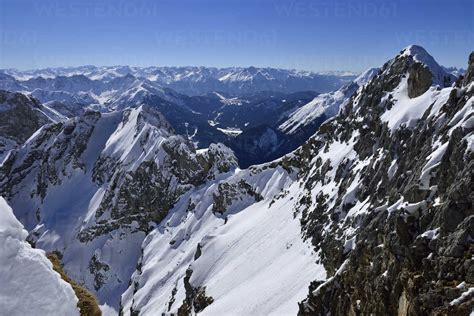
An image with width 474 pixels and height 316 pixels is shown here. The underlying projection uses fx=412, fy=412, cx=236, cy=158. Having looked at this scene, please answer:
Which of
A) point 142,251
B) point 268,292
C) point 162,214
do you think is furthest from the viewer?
point 162,214

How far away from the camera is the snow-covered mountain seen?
27828 mm

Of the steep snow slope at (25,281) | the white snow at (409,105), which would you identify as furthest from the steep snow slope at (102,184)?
the steep snow slope at (25,281)

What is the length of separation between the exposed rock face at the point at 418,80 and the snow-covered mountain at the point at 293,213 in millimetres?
157

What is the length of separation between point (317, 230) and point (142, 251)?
254 ft

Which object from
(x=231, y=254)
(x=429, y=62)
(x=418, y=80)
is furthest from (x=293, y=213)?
(x=429, y=62)

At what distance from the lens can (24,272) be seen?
12656 mm

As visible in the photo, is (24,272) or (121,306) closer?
(24,272)

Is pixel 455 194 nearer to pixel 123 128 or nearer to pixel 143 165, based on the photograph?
pixel 143 165

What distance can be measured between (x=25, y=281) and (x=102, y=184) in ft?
470

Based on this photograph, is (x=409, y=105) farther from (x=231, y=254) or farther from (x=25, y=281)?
(x=25, y=281)

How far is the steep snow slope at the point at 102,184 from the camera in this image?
124 m

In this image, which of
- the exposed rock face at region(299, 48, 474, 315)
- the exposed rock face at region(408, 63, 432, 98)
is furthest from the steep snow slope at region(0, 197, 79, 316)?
the exposed rock face at region(408, 63, 432, 98)

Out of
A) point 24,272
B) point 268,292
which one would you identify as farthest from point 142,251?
point 24,272

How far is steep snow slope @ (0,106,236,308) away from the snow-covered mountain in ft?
1.63
